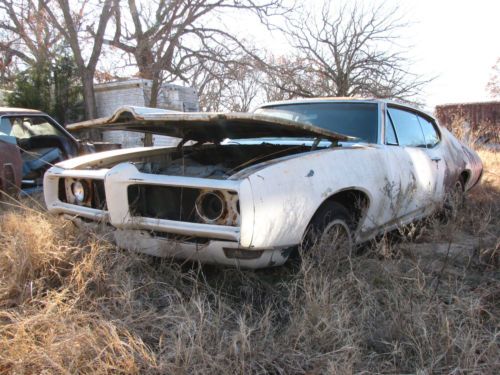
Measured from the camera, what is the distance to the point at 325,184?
2727 mm

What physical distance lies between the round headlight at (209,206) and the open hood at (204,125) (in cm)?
48

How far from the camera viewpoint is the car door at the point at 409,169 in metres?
3.41

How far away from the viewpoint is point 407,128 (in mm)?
4117

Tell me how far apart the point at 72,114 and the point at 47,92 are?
3.27ft

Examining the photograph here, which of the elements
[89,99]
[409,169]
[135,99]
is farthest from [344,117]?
[89,99]

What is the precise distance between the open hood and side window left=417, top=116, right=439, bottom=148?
170 centimetres

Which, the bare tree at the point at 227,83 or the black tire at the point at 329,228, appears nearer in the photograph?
the black tire at the point at 329,228

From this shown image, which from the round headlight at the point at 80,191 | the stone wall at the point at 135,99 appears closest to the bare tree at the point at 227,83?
the stone wall at the point at 135,99

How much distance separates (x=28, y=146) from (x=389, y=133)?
455cm

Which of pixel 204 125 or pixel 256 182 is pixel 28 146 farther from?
pixel 256 182

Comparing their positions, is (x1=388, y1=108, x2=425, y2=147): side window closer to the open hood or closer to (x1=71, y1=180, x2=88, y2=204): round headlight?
the open hood

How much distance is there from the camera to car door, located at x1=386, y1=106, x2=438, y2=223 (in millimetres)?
3414

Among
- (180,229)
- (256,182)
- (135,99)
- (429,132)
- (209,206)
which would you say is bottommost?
(180,229)

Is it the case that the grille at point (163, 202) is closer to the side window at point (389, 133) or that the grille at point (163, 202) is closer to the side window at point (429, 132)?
the side window at point (389, 133)
